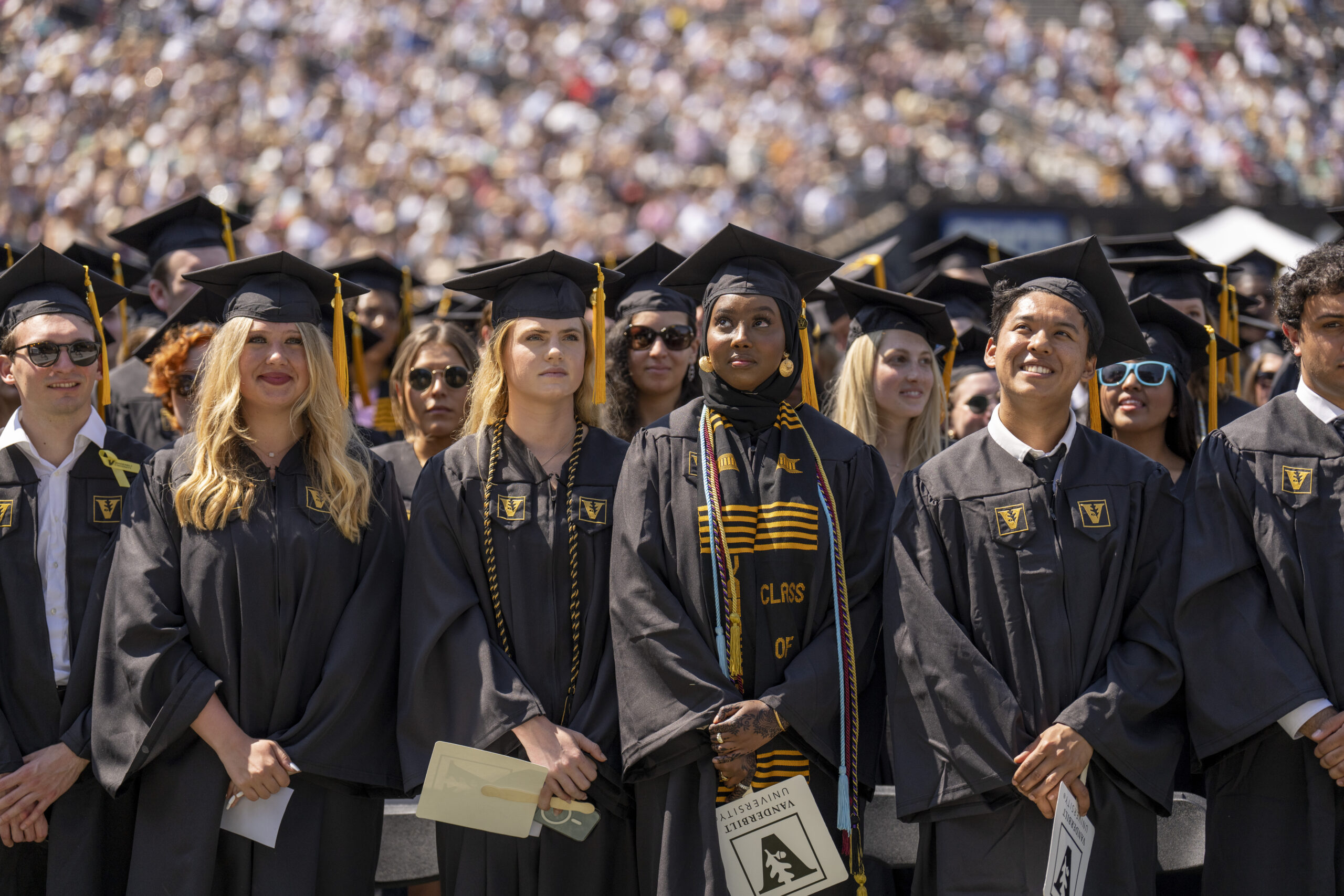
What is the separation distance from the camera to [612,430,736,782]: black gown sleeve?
3.54 metres

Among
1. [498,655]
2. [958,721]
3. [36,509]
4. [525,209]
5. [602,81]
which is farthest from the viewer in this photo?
[602,81]

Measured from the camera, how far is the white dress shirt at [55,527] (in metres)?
3.97

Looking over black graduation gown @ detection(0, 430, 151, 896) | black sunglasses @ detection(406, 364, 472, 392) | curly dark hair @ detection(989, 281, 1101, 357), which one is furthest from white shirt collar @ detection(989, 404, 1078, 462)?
black graduation gown @ detection(0, 430, 151, 896)

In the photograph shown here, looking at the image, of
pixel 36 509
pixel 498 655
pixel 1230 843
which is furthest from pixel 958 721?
pixel 36 509

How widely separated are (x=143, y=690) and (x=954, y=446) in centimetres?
247

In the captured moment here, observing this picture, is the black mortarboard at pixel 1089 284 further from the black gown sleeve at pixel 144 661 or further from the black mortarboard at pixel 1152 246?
the black gown sleeve at pixel 144 661

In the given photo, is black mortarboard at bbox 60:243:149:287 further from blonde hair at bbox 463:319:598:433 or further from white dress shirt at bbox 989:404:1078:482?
white dress shirt at bbox 989:404:1078:482

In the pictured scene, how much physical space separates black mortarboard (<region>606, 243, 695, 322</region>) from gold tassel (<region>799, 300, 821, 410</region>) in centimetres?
105

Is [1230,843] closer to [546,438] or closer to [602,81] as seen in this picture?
[546,438]

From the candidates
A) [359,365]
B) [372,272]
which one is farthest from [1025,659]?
[372,272]

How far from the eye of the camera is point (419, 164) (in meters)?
17.0

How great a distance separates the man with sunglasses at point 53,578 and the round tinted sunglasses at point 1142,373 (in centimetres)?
349

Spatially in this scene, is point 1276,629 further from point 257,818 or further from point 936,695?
point 257,818

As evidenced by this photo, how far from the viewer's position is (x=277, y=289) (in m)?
4.08
